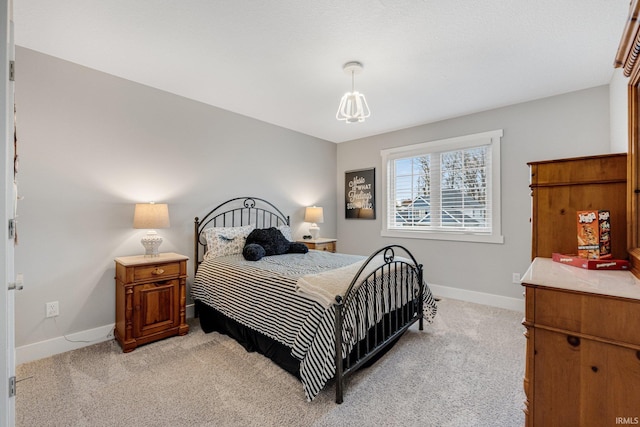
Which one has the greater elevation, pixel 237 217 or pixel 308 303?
pixel 237 217

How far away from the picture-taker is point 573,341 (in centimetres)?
95

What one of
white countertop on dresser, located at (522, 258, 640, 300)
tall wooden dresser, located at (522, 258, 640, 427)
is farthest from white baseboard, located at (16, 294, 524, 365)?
tall wooden dresser, located at (522, 258, 640, 427)

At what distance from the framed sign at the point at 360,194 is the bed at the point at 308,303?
1.77 meters

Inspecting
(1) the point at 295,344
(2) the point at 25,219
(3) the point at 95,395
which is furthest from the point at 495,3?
(2) the point at 25,219

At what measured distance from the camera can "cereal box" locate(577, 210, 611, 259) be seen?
4.32 feet

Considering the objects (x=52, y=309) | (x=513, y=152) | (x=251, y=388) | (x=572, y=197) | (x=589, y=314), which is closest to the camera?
(x=589, y=314)

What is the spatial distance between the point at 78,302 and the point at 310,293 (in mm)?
2193

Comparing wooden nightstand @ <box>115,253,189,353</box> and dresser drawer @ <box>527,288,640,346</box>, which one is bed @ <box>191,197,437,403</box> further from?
dresser drawer @ <box>527,288,640,346</box>

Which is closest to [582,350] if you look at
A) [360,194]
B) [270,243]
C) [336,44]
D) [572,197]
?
[572,197]

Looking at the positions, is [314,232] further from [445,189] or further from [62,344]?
[62,344]

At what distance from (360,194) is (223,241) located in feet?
8.39

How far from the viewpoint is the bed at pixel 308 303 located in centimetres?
182

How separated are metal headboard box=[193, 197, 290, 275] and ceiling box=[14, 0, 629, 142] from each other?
1307mm

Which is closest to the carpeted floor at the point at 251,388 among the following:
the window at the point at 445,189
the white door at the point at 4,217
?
the white door at the point at 4,217
